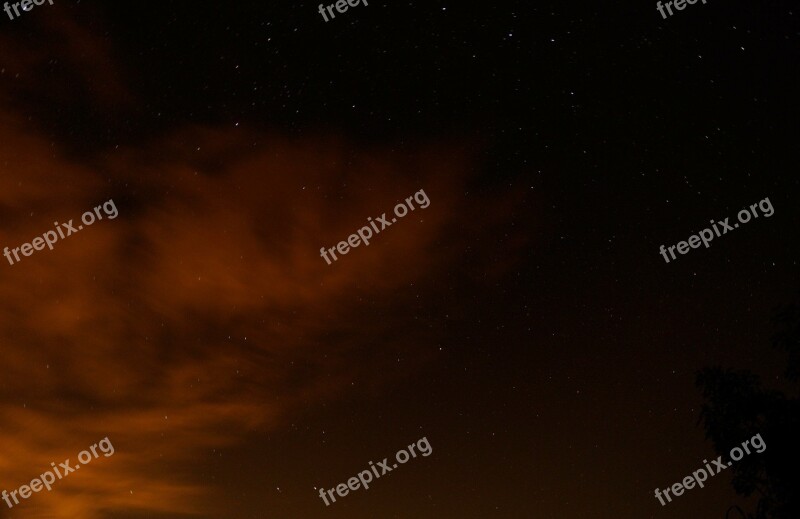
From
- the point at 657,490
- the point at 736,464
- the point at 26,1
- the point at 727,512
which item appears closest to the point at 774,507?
the point at 736,464

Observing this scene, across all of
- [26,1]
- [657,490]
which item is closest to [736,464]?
[657,490]

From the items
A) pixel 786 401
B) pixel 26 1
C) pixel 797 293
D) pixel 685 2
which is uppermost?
pixel 26 1

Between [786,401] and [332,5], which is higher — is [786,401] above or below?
below

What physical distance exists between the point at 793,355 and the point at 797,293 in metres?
0.71

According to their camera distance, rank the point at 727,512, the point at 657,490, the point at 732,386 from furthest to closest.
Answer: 1. the point at 657,490
2. the point at 732,386
3. the point at 727,512

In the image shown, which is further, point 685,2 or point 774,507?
point 685,2

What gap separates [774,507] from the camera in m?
8.82

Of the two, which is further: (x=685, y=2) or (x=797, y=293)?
(x=685, y=2)

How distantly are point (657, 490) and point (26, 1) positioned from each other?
10.9 m

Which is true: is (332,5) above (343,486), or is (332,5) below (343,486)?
above

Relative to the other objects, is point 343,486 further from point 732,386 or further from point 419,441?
point 732,386

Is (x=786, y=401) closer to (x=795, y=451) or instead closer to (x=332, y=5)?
(x=795, y=451)

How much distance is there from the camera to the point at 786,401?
30.1 ft

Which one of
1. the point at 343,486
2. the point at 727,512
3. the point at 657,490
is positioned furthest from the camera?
the point at 343,486
